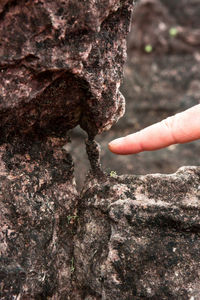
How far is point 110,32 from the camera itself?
4.06 ft

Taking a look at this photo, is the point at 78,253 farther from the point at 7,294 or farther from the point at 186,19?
the point at 186,19

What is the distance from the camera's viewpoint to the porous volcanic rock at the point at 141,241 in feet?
3.85

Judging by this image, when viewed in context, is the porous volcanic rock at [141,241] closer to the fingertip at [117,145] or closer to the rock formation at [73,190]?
the rock formation at [73,190]

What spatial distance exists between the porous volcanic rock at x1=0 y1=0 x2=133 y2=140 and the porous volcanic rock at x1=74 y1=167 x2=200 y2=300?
0.33 m

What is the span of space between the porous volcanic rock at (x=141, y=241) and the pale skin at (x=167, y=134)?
147 mm

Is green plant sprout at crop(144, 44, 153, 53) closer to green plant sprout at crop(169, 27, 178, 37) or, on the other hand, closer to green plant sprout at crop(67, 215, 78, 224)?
green plant sprout at crop(169, 27, 178, 37)

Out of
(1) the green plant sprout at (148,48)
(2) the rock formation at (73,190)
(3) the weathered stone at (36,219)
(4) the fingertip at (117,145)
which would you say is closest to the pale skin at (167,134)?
(4) the fingertip at (117,145)

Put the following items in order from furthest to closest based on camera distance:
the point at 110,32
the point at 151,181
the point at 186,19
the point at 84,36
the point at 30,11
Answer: the point at 186,19, the point at 151,181, the point at 110,32, the point at 84,36, the point at 30,11

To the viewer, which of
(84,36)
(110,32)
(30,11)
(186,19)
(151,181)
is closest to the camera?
(30,11)

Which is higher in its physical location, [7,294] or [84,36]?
[84,36]

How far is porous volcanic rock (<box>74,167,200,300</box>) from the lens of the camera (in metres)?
1.17

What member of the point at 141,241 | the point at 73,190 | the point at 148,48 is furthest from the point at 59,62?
the point at 148,48

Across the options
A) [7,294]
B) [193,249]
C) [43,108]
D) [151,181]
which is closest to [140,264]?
[193,249]

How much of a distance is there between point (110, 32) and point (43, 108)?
0.38 metres
